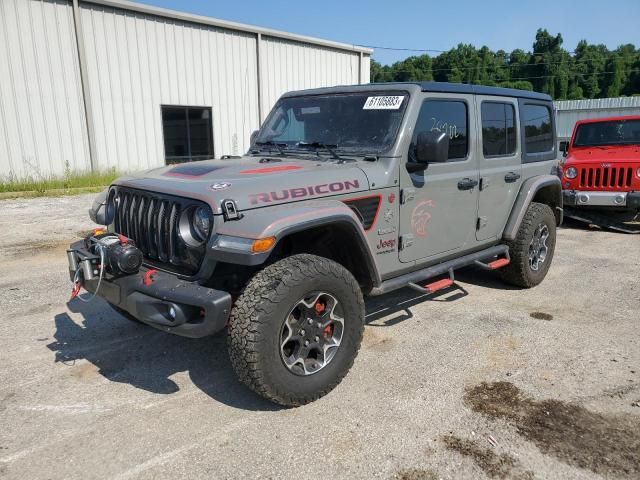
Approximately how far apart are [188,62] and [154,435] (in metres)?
12.8

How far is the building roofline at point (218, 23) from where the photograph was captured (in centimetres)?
1239

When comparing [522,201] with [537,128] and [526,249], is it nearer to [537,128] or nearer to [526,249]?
[526,249]

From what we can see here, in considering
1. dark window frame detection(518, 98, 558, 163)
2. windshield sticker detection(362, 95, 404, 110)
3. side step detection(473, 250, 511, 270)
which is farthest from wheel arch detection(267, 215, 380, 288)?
dark window frame detection(518, 98, 558, 163)

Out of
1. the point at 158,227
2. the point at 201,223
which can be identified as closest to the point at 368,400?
the point at 201,223

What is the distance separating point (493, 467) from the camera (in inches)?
102

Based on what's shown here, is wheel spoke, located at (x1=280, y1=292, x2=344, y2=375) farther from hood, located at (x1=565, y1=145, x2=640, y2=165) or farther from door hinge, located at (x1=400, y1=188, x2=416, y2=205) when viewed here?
hood, located at (x1=565, y1=145, x2=640, y2=165)

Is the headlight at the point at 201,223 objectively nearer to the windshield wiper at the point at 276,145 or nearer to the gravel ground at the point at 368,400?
the gravel ground at the point at 368,400

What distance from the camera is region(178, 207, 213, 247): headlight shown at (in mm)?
2973

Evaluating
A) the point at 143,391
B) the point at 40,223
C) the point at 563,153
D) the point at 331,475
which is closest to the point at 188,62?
the point at 40,223

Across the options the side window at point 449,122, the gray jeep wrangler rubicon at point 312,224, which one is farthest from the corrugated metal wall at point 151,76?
the side window at point 449,122

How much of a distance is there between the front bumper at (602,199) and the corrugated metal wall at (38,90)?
10958 mm

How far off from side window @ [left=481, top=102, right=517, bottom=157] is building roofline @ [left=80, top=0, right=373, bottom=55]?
35.6 feet

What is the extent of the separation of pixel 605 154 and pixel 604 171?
1.71 ft

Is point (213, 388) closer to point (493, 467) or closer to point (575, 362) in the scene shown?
point (493, 467)
